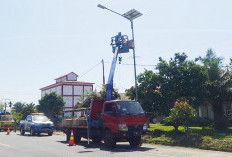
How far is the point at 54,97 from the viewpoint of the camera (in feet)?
139

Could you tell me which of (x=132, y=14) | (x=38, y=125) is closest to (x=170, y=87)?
(x=132, y=14)

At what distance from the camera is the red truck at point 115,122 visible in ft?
38.4

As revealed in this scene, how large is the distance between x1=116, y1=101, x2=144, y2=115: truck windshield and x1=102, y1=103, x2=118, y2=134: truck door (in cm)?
32

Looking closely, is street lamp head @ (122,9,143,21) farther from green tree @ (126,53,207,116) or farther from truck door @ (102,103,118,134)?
truck door @ (102,103,118,134)

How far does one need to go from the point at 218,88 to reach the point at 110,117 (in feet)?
33.6

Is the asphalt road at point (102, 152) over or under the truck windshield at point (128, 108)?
under

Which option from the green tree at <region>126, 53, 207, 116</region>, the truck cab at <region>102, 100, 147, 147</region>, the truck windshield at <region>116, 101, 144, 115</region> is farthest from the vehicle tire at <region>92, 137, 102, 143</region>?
the green tree at <region>126, 53, 207, 116</region>

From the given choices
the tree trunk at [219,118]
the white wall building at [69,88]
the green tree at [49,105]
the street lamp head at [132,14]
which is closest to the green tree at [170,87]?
the tree trunk at [219,118]

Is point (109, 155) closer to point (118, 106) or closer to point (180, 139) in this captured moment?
point (118, 106)

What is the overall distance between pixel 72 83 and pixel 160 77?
149ft

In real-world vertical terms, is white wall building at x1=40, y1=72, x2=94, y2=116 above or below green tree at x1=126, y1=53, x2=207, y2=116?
above

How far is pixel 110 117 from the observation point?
40.4 ft

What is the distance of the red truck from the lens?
11.7 metres

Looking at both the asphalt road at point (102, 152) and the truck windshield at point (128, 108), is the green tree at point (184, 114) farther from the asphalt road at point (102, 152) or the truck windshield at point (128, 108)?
the truck windshield at point (128, 108)
